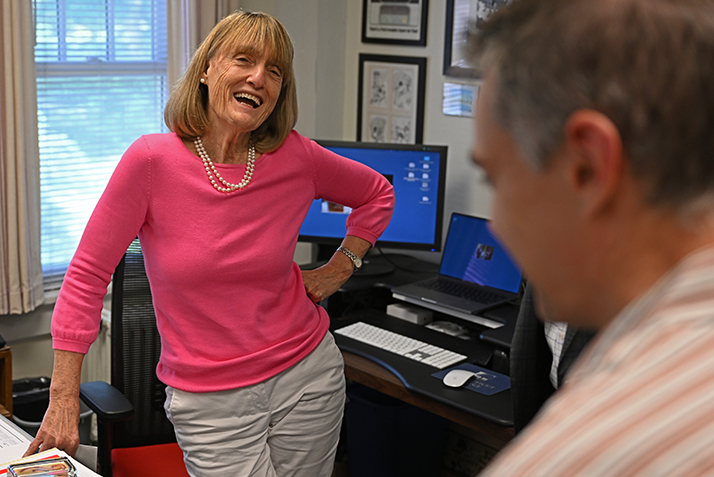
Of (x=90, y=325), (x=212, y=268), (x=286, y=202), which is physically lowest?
(x=90, y=325)

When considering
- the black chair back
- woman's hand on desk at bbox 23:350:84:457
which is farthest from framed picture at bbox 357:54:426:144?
woman's hand on desk at bbox 23:350:84:457

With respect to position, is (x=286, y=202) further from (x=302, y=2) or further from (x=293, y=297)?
(x=302, y=2)

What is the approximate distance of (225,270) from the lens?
1509 millimetres

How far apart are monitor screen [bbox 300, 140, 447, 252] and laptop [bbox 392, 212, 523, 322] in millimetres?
88

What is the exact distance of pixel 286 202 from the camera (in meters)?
1.63

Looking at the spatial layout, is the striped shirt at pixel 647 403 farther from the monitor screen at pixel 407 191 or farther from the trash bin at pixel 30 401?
the trash bin at pixel 30 401

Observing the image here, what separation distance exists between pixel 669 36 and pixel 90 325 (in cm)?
131

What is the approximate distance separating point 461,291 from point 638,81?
225 centimetres

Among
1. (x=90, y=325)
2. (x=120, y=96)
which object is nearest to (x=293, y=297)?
(x=90, y=325)

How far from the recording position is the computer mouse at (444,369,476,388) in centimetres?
207

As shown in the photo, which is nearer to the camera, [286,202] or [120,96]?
[286,202]

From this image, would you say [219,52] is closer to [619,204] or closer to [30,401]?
[619,204]

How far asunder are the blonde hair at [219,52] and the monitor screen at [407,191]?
1.12 meters

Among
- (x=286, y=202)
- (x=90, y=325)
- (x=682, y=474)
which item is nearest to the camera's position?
(x=682, y=474)
